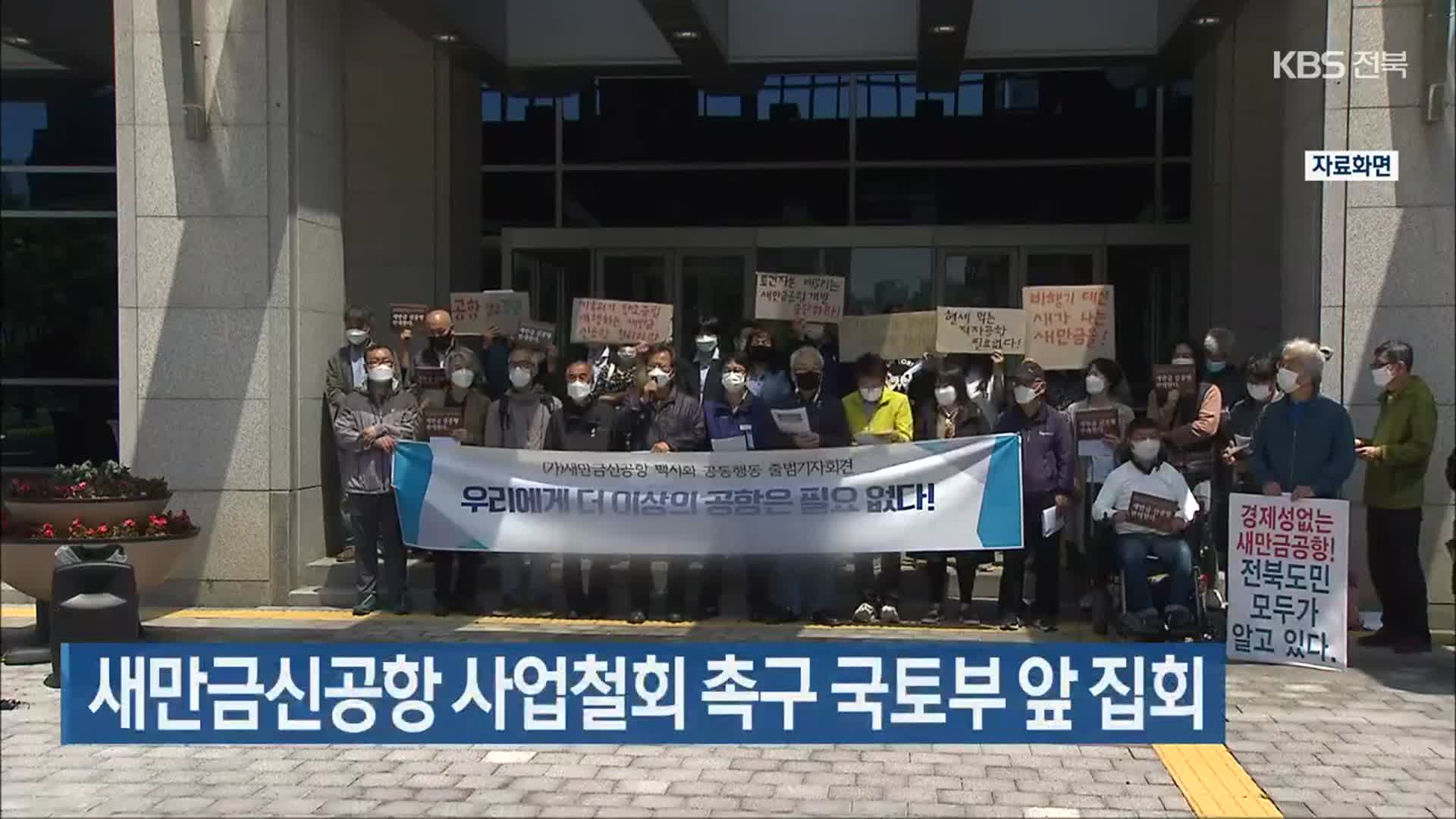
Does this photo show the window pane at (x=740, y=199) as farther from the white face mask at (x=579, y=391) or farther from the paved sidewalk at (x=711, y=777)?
the paved sidewalk at (x=711, y=777)

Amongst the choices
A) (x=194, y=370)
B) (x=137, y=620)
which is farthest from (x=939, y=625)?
(x=194, y=370)

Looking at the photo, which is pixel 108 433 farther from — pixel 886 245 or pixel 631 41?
pixel 886 245

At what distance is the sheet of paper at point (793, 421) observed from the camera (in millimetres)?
8961

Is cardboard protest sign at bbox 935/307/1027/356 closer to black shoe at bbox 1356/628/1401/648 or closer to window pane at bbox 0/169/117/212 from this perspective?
black shoe at bbox 1356/628/1401/648

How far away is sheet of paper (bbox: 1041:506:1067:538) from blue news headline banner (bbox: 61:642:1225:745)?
2724 mm

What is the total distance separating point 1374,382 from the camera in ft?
29.6

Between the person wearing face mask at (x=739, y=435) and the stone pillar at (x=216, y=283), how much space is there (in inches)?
127

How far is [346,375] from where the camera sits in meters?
10.6

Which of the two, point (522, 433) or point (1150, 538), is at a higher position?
point (522, 433)

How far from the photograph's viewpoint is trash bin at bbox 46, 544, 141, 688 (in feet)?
22.0

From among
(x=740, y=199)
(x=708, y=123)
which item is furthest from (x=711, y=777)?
(x=708, y=123)

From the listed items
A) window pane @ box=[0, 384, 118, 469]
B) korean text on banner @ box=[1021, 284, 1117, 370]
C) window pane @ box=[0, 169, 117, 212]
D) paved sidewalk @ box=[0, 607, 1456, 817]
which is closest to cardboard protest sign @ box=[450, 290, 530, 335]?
window pane @ box=[0, 384, 118, 469]

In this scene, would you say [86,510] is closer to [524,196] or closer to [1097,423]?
[1097,423]

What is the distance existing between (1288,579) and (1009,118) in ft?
27.1
